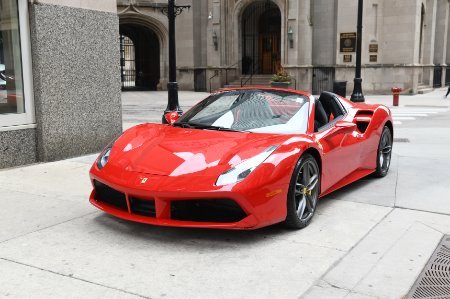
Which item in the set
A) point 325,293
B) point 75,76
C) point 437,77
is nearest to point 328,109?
point 325,293

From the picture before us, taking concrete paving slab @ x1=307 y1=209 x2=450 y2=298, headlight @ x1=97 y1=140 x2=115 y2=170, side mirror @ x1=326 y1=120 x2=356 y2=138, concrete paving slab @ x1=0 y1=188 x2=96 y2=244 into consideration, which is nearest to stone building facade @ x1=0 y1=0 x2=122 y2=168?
concrete paving slab @ x1=0 y1=188 x2=96 y2=244

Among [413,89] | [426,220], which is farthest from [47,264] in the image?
[413,89]

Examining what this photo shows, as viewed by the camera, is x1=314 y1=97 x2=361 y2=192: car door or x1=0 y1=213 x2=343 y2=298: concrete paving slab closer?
x1=0 y1=213 x2=343 y2=298: concrete paving slab

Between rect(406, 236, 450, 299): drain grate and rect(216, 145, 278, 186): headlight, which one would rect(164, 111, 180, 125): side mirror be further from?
rect(406, 236, 450, 299): drain grate

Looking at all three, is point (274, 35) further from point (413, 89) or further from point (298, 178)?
point (298, 178)

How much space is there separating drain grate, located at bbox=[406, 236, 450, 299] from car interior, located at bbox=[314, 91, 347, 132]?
1.92 m

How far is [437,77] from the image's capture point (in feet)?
115

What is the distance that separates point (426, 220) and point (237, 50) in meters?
27.2

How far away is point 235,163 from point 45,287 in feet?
5.73

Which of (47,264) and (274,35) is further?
(274,35)

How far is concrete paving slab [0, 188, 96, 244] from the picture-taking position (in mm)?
4773

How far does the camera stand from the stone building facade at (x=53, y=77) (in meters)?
7.66

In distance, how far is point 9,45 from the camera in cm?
776

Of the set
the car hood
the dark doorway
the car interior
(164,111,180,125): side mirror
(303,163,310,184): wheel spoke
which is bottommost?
(303,163,310,184): wheel spoke
